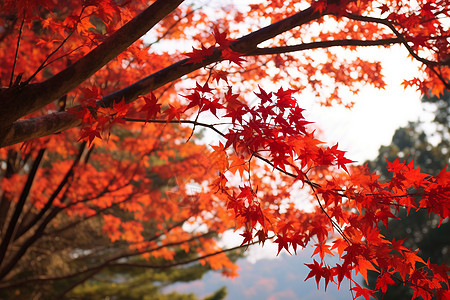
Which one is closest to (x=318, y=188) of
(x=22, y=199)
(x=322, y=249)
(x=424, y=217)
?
(x=322, y=249)

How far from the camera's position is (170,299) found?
13.6m

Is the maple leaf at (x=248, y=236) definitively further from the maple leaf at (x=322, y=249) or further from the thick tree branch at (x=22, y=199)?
the thick tree branch at (x=22, y=199)

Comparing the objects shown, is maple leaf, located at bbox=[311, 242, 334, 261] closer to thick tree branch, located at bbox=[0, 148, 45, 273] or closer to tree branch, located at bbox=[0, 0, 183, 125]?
tree branch, located at bbox=[0, 0, 183, 125]

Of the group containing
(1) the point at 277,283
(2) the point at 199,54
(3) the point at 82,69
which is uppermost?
(1) the point at 277,283

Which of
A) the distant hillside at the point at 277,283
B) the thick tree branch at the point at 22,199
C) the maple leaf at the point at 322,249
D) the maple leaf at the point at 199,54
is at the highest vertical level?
the distant hillside at the point at 277,283

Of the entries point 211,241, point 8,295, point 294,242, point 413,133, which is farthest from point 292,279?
point 294,242

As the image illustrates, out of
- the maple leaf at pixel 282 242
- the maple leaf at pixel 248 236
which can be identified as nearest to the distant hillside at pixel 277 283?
the maple leaf at pixel 282 242

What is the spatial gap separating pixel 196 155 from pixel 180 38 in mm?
2386

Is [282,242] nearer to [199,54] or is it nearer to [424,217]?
[199,54]

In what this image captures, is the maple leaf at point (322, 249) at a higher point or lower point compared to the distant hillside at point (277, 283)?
lower

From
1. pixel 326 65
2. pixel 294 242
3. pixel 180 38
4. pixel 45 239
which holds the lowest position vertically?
pixel 294 242

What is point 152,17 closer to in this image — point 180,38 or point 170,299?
point 180,38

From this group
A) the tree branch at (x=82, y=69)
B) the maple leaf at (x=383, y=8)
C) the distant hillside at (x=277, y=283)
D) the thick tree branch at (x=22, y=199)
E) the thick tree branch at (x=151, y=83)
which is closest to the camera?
the tree branch at (x=82, y=69)

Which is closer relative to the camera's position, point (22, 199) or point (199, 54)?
point (199, 54)
